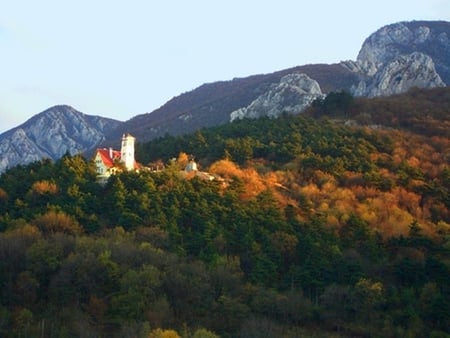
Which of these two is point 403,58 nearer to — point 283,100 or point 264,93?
point 283,100

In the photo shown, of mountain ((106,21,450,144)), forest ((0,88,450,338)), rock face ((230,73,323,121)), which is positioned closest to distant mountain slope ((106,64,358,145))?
mountain ((106,21,450,144))

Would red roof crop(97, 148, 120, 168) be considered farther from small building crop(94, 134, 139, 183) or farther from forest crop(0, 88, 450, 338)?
forest crop(0, 88, 450, 338)

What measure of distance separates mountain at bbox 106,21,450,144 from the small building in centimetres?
3884

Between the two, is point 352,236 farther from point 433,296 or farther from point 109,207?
point 109,207

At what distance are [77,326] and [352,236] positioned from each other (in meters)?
16.5

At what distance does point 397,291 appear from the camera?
111 ft

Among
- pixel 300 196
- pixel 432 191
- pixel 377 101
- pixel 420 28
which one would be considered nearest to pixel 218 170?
pixel 300 196

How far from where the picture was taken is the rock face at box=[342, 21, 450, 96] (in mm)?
87812

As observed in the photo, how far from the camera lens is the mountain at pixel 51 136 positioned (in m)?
108

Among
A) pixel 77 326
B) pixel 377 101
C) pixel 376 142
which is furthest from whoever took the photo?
pixel 377 101

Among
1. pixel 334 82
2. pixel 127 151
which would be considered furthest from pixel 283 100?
pixel 127 151

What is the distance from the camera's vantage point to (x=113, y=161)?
154 ft

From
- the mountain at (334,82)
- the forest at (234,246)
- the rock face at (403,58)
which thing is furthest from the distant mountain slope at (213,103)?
the forest at (234,246)

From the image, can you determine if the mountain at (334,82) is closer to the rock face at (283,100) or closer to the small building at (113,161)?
the rock face at (283,100)
